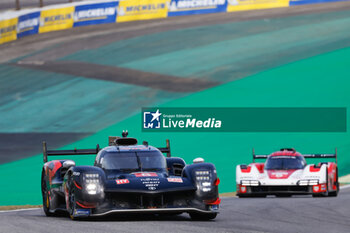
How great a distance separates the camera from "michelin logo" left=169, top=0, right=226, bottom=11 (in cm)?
4694

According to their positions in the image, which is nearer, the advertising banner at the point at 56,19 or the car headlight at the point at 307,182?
the car headlight at the point at 307,182

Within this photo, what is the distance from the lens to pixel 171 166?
45.5ft

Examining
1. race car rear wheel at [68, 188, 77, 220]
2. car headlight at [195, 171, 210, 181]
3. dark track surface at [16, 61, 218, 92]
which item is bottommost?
race car rear wheel at [68, 188, 77, 220]

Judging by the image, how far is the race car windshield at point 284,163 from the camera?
837 inches

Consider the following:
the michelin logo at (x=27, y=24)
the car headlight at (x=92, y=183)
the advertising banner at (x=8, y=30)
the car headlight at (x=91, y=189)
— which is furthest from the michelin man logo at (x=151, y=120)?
the car headlight at (x=91, y=189)

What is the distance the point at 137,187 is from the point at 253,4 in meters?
36.3

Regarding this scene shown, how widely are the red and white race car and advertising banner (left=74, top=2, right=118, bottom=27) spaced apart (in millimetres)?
27195

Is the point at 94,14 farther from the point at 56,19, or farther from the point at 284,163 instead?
the point at 284,163

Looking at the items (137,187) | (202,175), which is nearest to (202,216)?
(202,175)

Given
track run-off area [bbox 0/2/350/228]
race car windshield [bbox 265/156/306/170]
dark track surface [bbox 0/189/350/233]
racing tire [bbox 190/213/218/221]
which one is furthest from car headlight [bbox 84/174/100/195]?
race car windshield [bbox 265/156/306/170]

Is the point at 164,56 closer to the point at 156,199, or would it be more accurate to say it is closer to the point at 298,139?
the point at 298,139

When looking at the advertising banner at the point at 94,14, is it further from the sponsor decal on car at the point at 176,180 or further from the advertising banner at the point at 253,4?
the sponsor decal on car at the point at 176,180

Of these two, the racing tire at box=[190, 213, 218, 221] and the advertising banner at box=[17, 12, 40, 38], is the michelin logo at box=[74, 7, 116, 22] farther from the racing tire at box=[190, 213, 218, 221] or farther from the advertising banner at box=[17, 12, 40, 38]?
the racing tire at box=[190, 213, 218, 221]

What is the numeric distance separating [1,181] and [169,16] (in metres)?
24.1
